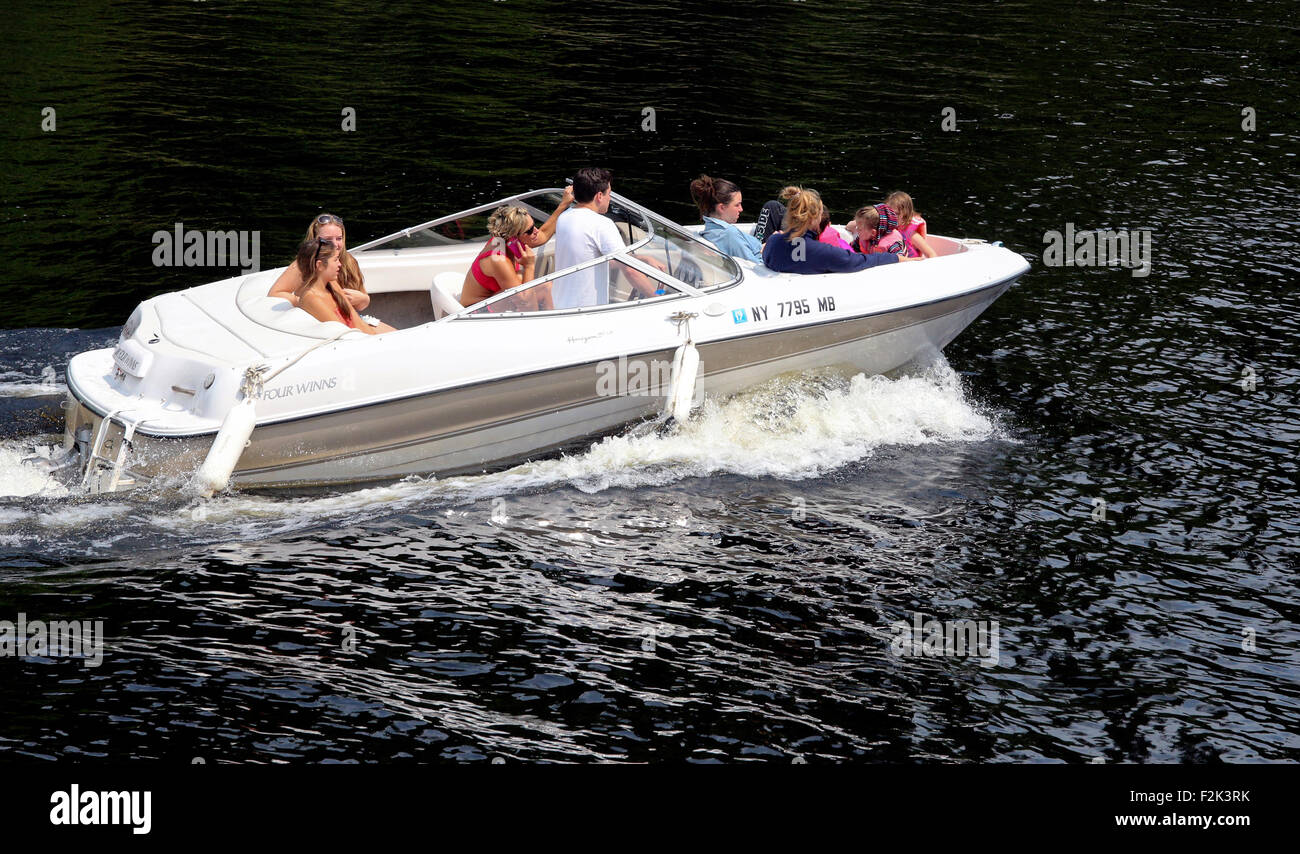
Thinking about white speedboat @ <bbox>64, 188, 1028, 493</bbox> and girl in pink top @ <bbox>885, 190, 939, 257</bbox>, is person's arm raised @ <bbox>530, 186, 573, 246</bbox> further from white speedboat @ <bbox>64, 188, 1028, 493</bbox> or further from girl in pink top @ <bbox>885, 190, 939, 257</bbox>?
girl in pink top @ <bbox>885, 190, 939, 257</bbox>

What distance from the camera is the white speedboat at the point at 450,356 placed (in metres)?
7.75

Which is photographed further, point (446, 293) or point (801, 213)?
point (801, 213)

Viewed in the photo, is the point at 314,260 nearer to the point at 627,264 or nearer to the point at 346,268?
the point at 346,268

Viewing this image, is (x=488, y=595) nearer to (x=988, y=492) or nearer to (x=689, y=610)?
(x=689, y=610)

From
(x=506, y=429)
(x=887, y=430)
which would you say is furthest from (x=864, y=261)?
(x=506, y=429)

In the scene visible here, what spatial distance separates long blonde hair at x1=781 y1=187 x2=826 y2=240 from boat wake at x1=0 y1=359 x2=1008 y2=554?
108 centimetres

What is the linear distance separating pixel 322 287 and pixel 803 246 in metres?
3.50

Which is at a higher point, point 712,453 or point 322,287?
point 322,287

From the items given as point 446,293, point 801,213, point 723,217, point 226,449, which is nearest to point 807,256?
point 801,213

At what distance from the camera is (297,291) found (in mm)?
8461

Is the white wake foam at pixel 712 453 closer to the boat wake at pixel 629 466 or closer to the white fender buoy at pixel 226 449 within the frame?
the boat wake at pixel 629 466

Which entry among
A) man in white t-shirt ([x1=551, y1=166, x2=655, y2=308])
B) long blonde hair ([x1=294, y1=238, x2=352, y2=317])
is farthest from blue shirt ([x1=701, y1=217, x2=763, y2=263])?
long blonde hair ([x1=294, y1=238, x2=352, y2=317])

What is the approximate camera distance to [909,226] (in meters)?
10.3

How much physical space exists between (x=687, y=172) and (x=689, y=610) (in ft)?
32.4
